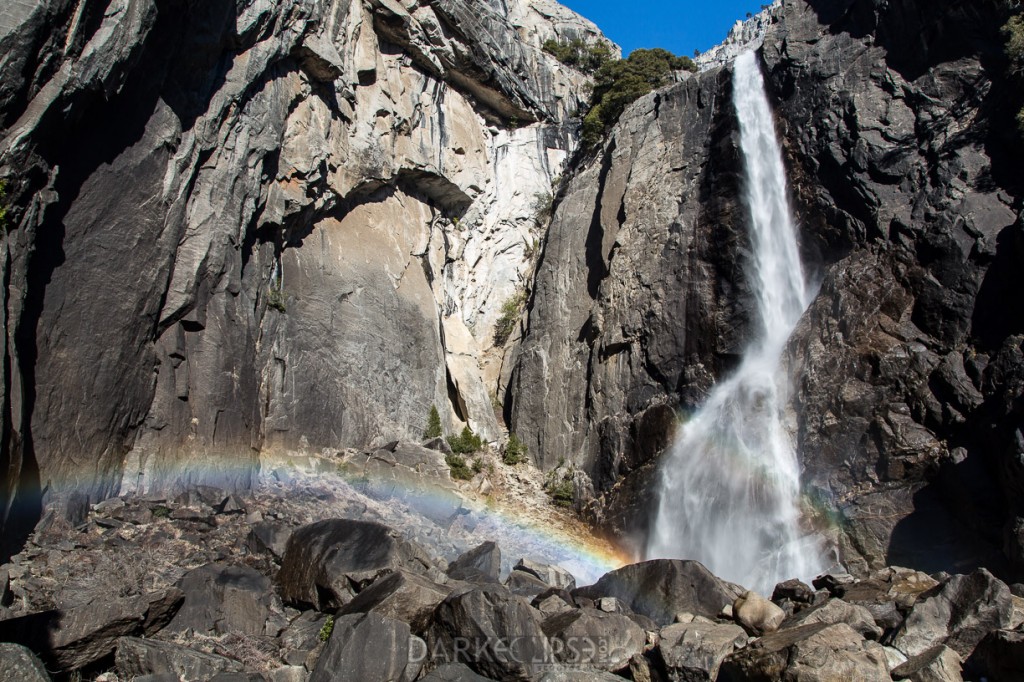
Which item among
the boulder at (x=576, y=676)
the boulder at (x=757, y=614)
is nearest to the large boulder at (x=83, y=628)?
the boulder at (x=576, y=676)

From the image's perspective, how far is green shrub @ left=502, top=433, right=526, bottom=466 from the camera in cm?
2353

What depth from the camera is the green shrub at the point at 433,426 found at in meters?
23.2

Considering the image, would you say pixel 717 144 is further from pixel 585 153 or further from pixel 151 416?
pixel 151 416

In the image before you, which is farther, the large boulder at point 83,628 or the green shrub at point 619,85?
the green shrub at point 619,85

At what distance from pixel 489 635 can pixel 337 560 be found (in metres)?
3.44

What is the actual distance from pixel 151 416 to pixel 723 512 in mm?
13239

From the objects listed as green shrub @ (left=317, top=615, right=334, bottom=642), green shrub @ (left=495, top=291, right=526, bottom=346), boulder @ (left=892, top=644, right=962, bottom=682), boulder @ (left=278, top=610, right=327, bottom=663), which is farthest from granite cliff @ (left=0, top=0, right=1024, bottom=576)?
boulder @ (left=892, top=644, right=962, bottom=682)

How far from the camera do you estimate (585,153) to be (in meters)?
31.6

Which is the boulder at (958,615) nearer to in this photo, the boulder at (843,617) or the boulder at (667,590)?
the boulder at (843,617)

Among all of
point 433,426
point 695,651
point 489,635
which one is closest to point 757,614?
point 695,651

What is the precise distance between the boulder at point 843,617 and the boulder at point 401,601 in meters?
4.85

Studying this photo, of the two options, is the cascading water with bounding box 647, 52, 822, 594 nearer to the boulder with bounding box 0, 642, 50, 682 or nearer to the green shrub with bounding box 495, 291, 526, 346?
the green shrub with bounding box 495, 291, 526, 346

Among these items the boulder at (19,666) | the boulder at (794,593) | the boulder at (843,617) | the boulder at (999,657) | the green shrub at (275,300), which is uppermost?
the green shrub at (275,300)

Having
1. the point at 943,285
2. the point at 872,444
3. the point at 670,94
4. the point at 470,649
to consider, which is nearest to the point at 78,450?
the point at 470,649
